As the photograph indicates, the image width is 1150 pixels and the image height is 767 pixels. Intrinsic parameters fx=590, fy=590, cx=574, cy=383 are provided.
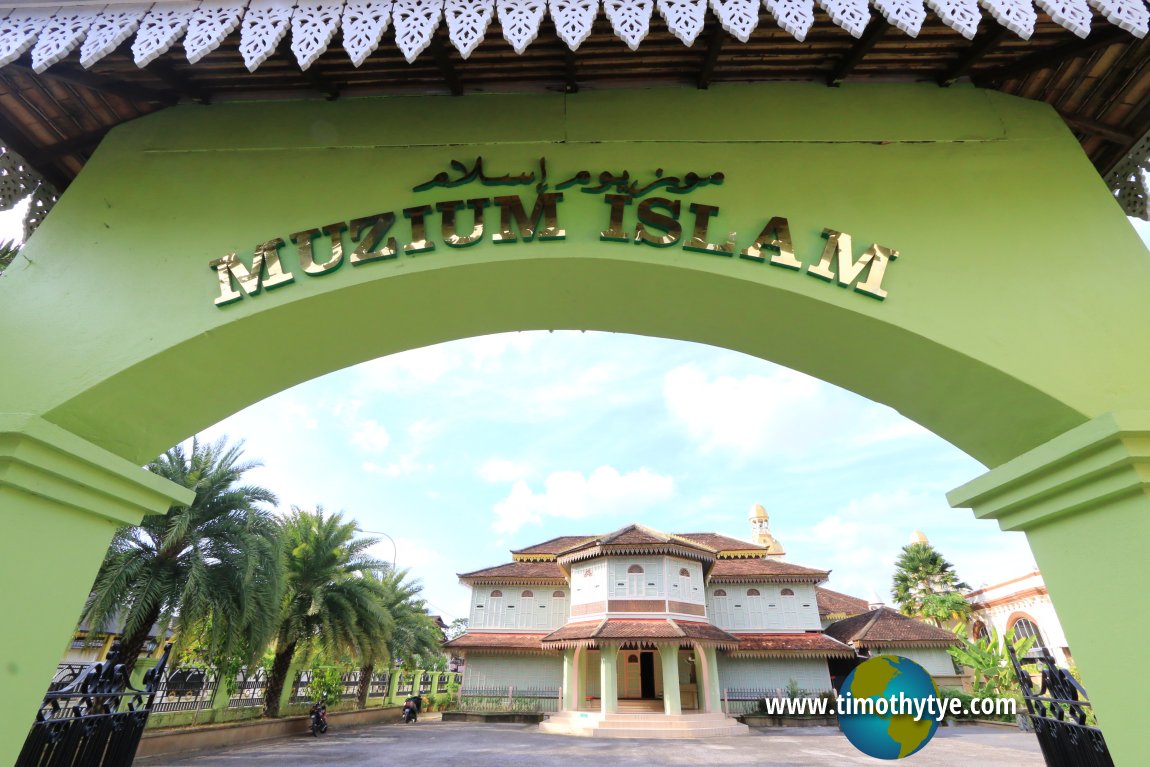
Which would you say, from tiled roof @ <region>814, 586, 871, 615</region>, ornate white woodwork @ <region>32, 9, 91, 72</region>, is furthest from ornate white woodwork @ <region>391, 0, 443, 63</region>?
tiled roof @ <region>814, 586, 871, 615</region>

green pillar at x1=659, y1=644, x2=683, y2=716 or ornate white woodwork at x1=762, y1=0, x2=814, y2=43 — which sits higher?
ornate white woodwork at x1=762, y1=0, x2=814, y2=43

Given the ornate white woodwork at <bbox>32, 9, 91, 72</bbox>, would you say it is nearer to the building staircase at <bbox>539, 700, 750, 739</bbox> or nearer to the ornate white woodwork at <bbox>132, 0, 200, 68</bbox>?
the ornate white woodwork at <bbox>132, 0, 200, 68</bbox>

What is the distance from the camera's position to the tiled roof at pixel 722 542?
25.5m

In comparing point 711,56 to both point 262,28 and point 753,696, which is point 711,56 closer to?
point 262,28

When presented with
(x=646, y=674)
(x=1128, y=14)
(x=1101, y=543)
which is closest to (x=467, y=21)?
(x=1128, y=14)

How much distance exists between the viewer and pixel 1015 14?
2080mm

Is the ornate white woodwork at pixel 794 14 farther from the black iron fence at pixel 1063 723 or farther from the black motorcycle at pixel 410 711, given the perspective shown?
the black motorcycle at pixel 410 711

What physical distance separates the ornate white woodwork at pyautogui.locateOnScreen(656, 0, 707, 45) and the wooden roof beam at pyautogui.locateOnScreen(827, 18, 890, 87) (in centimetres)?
91

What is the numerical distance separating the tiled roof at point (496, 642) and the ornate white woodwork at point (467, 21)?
2262 centimetres

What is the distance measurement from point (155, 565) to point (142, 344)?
10.5m

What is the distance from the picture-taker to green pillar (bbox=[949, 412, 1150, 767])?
184cm

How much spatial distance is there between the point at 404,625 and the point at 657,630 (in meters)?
9.27

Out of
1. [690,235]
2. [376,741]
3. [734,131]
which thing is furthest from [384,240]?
[376,741]

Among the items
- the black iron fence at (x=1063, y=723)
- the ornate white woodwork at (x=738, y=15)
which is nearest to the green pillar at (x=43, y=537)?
the ornate white woodwork at (x=738, y=15)
